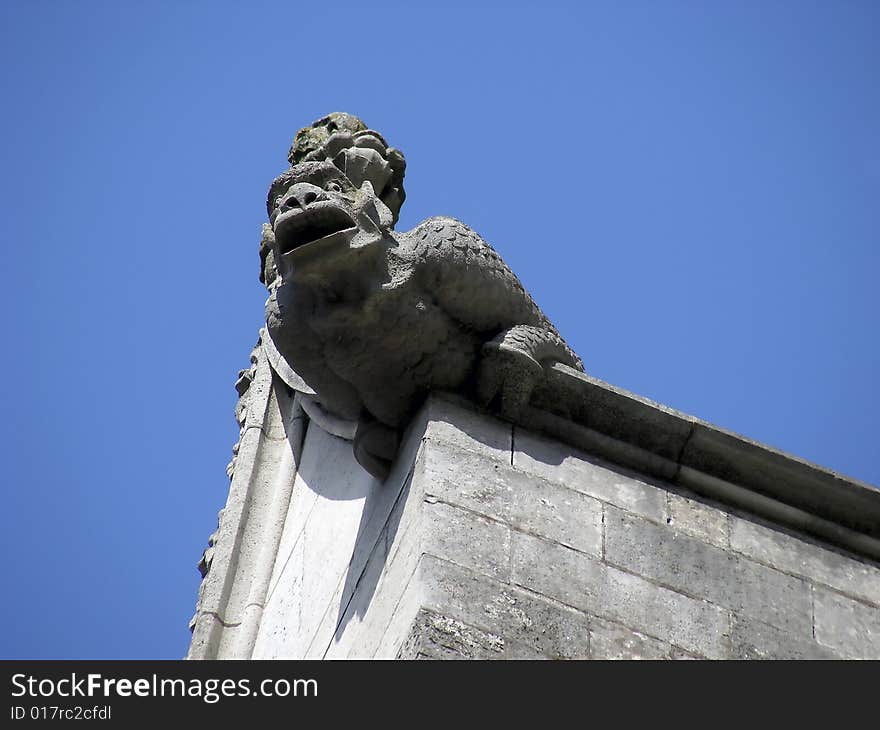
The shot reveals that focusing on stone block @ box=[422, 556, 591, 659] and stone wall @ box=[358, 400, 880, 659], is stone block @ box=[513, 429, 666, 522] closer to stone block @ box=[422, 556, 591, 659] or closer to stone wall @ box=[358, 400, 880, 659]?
stone wall @ box=[358, 400, 880, 659]

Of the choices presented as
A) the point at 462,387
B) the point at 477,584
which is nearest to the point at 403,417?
the point at 462,387

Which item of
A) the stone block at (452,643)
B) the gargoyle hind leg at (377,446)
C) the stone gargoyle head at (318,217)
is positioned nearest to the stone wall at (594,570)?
the stone block at (452,643)

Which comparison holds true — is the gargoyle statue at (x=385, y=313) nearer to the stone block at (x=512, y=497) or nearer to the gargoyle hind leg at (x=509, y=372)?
the gargoyle hind leg at (x=509, y=372)

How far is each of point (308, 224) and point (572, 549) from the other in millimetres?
1447

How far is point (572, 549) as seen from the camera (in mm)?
6395

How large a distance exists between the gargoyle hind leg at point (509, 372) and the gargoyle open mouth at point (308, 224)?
2.26 ft

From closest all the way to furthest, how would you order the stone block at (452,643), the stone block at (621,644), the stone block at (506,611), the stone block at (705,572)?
the stone block at (452,643)
the stone block at (506,611)
the stone block at (621,644)
the stone block at (705,572)

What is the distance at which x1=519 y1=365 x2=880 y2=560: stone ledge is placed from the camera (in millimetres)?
6973

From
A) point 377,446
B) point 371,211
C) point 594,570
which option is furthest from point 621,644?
point 371,211

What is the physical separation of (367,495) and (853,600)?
1.81m

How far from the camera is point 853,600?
22.7 feet

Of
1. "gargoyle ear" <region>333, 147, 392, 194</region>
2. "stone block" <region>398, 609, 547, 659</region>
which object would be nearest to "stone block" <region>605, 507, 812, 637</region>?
"stone block" <region>398, 609, 547, 659</region>

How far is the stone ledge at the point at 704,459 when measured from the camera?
6973mm
